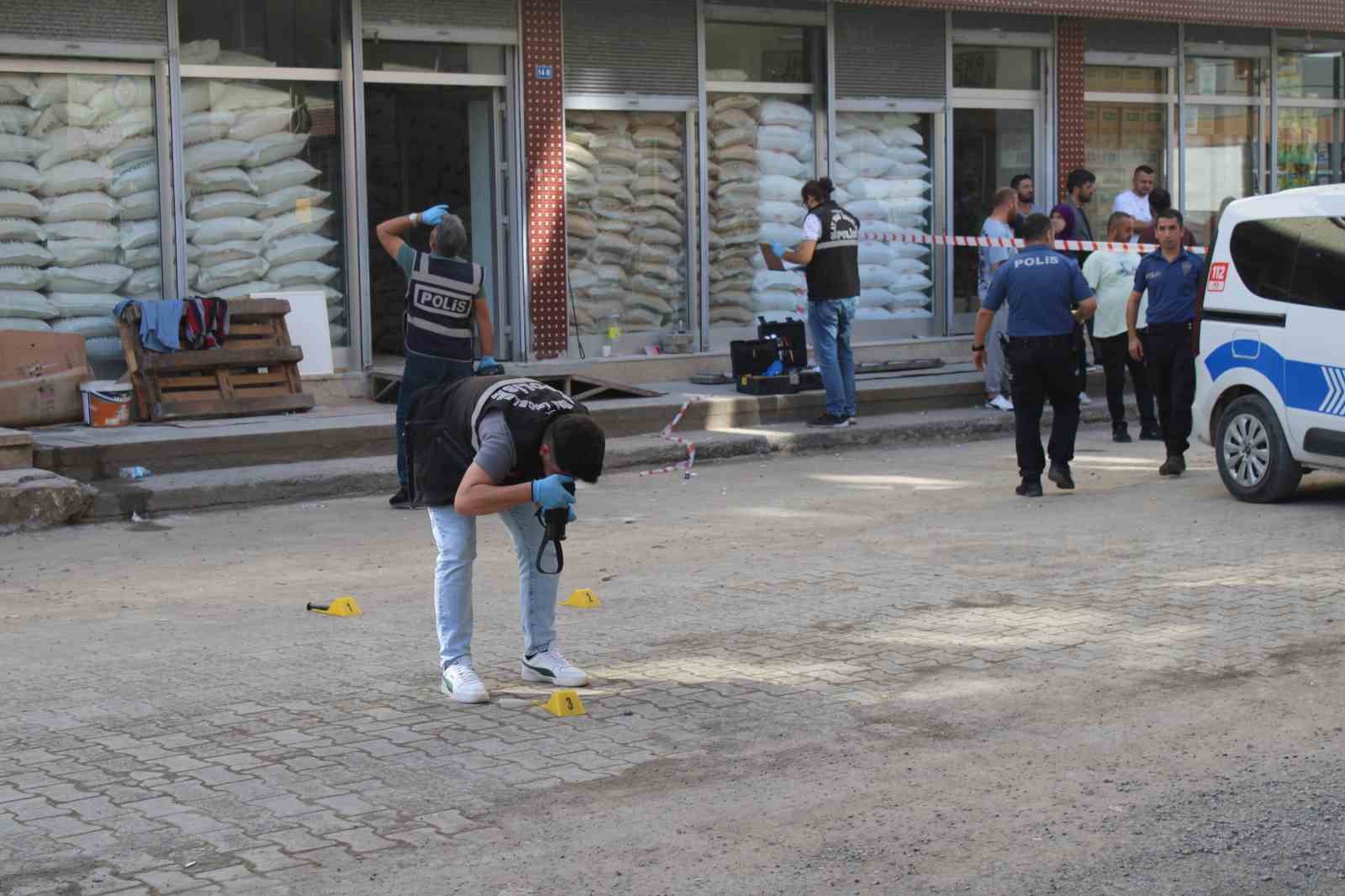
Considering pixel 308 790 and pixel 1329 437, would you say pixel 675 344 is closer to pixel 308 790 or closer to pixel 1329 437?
pixel 1329 437

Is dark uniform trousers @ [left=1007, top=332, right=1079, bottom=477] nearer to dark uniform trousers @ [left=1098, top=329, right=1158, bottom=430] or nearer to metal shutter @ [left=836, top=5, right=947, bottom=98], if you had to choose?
dark uniform trousers @ [left=1098, top=329, right=1158, bottom=430]

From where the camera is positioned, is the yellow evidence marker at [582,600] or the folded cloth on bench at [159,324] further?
the folded cloth on bench at [159,324]

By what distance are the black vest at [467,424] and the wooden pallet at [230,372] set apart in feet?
25.2

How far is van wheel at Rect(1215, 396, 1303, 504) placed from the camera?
38.4 ft

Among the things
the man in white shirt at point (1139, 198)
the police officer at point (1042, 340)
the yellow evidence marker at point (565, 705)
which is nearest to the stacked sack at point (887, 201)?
the man in white shirt at point (1139, 198)

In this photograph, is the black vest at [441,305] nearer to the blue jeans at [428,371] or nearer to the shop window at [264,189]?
the blue jeans at [428,371]

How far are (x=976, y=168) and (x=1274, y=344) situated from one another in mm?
9428

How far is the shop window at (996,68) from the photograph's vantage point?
20500 mm

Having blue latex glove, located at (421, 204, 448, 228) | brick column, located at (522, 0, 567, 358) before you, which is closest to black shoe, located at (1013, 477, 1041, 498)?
blue latex glove, located at (421, 204, 448, 228)

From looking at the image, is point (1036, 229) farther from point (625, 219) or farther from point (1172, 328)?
point (625, 219)

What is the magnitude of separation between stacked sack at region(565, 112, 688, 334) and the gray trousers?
10.4 feet

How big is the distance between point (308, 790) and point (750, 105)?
13.9 metres

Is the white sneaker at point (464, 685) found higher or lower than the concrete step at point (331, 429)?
lower

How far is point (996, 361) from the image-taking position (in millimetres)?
17516
